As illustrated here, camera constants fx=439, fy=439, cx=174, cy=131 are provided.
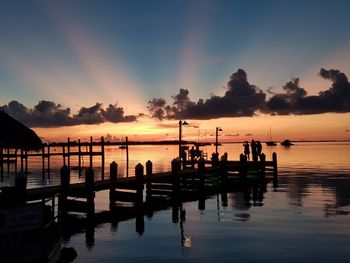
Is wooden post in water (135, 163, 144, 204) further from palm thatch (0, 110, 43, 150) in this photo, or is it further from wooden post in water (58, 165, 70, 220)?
palm thatch (0, 110, 43, 150)

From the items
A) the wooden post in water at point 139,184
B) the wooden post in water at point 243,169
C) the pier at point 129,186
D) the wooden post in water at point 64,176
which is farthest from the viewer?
the wooden post in water at point 243,169

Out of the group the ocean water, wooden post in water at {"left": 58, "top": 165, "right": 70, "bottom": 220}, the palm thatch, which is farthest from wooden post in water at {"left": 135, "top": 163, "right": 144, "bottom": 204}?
the palm thatch

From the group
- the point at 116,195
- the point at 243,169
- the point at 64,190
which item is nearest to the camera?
the point at 64,190

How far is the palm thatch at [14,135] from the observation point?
21398 mm

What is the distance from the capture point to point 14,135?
22266mm

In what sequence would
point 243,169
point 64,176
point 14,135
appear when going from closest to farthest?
point 14,135 < point 64,176 < point 243,169

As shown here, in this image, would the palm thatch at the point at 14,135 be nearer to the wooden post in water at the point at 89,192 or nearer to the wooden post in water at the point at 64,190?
the wooden post in water at the point at 64,190

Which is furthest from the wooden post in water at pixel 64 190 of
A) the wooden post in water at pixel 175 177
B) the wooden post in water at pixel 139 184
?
the wooden post in water at pixel 175 177

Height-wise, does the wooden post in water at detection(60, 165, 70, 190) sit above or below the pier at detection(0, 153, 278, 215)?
above

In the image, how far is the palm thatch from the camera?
21.4m

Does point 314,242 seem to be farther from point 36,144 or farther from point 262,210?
point 36,144

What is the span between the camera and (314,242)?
19484 millimetres

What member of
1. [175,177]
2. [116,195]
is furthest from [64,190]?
[175,177]

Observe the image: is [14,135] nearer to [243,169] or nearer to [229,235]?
[229,235]
